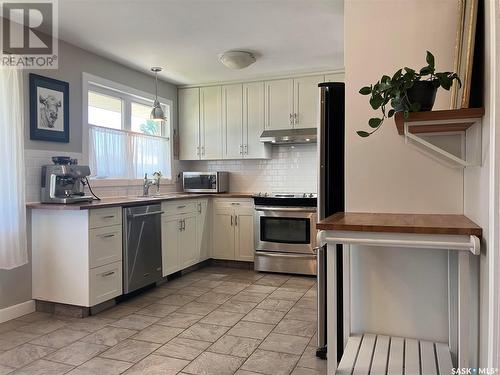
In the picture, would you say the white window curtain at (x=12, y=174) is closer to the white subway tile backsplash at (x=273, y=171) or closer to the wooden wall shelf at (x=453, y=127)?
the white subway tile backsplash at (x=273, y=171)

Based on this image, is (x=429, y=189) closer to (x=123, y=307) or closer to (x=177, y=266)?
(x=123, y=307)

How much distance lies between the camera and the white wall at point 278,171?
16.8 feet

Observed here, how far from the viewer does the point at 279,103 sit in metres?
4.99

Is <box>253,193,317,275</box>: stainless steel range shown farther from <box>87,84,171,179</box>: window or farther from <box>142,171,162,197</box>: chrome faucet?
<box>87,84,171,179</box>: window

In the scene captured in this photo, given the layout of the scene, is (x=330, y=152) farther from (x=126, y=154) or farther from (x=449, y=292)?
(x=126, y=154)

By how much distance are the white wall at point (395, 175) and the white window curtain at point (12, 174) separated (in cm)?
259

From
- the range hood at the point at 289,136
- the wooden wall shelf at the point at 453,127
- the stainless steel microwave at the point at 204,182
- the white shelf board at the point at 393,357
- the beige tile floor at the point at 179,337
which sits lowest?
Result: the beige tile floor at the point at 179,337

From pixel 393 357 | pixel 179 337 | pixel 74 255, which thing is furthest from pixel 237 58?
pixel 393 357

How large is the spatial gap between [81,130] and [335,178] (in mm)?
2728

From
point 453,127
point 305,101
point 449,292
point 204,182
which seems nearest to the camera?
point 453,127

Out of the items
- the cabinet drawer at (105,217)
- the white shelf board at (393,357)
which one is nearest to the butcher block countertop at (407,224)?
the white shelf board at (393,357)

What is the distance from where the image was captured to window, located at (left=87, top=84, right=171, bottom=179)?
410 cm

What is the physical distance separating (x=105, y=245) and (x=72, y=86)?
64.2 inches

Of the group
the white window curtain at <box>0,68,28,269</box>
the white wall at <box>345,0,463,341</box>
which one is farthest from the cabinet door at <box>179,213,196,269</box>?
the white wall at <box>345,0,463,341</box>
